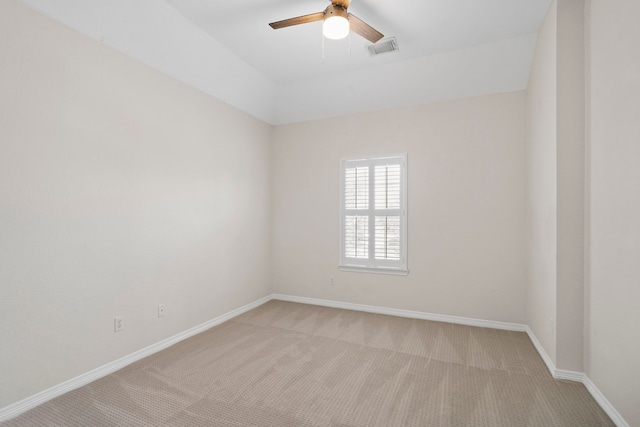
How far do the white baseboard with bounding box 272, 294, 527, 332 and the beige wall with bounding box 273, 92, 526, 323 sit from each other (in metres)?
0.07

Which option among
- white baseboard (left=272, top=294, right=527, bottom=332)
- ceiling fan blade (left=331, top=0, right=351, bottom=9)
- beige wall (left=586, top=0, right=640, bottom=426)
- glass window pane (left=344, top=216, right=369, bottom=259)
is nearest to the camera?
beige wall (left=586, top=0, right=640, bottom=426)

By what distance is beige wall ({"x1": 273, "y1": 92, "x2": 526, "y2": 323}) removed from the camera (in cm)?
360

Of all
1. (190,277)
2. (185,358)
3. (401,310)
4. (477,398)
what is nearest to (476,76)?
(401,310)

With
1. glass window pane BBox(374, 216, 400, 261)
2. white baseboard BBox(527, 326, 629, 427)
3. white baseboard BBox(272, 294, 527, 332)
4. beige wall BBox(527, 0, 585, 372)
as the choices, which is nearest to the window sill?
glass window pane BBox(374, 216, 400, 261)

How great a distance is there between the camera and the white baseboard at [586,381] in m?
1.95

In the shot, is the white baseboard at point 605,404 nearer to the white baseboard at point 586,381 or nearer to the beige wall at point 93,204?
the white baseboard at point 586,381

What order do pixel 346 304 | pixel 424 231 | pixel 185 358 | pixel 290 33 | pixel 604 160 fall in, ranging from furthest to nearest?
pixel 346 304 → pixel 424 231 → pixel 290 33 → pixel 185 358 → pixel 604 160

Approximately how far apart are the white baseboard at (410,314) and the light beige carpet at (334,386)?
0.47 feet

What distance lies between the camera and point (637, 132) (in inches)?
68.5

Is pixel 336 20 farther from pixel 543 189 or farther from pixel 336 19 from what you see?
pixel 543 189

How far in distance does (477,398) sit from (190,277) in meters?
2.92

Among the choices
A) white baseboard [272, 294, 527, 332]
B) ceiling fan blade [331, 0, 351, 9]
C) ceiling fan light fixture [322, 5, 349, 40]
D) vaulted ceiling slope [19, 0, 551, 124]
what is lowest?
white baseboard [272, 294, 527, 332]

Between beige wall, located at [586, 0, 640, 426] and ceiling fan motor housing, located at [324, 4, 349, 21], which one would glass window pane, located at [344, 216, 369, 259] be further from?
ceiling fan motor housing, located at [324, 4, 349, 21]

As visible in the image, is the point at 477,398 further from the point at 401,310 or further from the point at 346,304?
the point at 346,304
